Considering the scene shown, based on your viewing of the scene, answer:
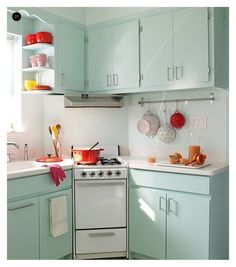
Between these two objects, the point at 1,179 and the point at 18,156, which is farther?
the point at 18,156

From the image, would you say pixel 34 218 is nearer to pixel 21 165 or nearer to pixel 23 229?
pixel 23 229

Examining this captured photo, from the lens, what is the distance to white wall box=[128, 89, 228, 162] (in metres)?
2.97

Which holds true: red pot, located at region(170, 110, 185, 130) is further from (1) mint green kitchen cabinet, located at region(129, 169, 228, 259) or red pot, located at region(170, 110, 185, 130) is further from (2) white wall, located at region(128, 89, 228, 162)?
(1) mint green kitchen cabinet, located at region(129, 169, 228, 259)

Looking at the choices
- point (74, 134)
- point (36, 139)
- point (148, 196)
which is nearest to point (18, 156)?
point (36, 139)

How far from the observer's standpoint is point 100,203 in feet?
9.56

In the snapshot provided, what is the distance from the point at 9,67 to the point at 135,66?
52.8 inches

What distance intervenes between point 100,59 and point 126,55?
32 centimetres

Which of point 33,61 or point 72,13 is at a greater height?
point 72,13

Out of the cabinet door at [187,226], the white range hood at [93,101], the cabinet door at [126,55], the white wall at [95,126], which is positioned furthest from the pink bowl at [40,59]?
the cabinet door at [187,226]

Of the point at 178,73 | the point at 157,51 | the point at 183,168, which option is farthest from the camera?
the point at 157,51

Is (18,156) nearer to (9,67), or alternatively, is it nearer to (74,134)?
(74,134)

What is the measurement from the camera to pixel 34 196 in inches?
101

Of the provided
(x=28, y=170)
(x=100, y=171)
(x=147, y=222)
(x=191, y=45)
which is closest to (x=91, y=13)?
(x=191, y=45)

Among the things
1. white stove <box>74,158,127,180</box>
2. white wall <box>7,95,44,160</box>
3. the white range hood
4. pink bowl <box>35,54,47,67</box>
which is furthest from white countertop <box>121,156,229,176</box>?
pink bowl <box>35,54,47,67</box>
